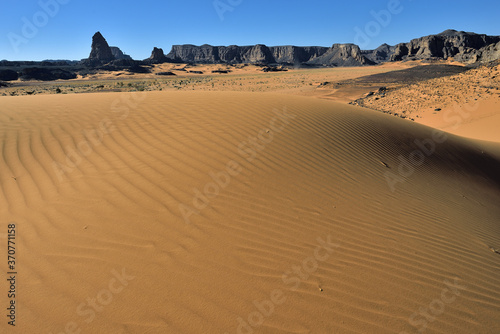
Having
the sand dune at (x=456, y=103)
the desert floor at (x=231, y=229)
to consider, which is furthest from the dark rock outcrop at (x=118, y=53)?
the desert floor at (x=231, y=229)

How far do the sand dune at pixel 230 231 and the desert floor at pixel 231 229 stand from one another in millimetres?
16

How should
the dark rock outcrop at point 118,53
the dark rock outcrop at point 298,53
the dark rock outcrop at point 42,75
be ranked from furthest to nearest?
the dark rock outcrop at point 118,53 < the dark rock outcrop at point 298,53 < the dark rock outcrop at point 42,75

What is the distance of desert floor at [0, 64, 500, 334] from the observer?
226cm

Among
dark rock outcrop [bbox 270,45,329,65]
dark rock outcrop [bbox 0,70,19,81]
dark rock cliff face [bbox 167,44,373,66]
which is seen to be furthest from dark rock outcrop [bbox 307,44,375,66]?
dark rock outcrop [bbox 0,70,19,81]

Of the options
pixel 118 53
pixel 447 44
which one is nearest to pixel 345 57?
pixel 447 44

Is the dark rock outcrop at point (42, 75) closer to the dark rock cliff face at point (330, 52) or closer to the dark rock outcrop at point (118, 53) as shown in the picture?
the dark rock cliff face at point (330, 52)

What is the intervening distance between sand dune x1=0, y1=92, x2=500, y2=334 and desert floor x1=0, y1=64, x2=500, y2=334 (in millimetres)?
16

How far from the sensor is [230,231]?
3.12m

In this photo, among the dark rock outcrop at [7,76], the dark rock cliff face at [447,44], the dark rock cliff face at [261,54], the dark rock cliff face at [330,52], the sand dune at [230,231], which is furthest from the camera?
the dark rock cliff face at [261,54]

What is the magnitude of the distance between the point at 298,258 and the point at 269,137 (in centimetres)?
Answer: 324

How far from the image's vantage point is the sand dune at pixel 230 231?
7.40ft

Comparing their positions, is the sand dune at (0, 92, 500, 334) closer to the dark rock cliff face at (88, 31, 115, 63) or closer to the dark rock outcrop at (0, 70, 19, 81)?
the dark rock outcrop at (0, 70, 19, 81)

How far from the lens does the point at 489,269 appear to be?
3.17m

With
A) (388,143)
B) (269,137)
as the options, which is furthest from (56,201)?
(388,143)
